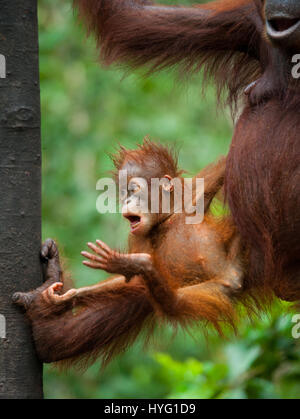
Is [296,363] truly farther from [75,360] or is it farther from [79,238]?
[79,238]

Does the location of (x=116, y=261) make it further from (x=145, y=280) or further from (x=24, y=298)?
(x=24, y=298)

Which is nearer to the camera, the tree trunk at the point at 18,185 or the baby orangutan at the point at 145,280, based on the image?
the tree trunk at the point at 18,185

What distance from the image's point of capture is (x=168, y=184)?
2822 millimetres

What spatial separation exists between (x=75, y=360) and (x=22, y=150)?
0.90m

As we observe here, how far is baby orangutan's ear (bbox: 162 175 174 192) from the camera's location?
2.80 meters

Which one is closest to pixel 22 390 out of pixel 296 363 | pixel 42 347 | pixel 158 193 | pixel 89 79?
pixel 42 347

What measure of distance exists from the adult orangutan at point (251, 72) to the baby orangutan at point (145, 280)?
188 mm

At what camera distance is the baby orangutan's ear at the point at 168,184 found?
280cm

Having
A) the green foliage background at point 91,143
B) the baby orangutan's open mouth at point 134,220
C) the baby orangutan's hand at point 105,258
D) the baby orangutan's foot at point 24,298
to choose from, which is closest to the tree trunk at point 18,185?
the baby orangutan's foot at point 24,298

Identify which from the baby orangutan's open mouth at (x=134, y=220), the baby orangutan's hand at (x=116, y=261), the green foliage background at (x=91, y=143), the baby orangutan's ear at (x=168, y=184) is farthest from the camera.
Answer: the green foliage background at (x=91, y=143)

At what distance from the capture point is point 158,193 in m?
2.76

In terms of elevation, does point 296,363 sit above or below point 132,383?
above

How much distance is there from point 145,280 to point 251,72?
41.2 inches

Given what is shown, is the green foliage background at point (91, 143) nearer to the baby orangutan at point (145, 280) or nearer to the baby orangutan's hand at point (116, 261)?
the baby orangutan at point (145, 280)
